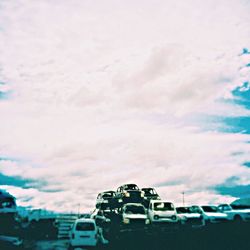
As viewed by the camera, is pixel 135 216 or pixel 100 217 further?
pixel 100 217

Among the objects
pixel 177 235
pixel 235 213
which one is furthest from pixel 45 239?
pixel 235 213

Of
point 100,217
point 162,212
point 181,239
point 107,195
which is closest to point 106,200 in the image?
point 107,195

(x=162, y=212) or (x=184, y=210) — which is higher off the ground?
(x=184, y=210)

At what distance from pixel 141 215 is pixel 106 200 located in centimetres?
758

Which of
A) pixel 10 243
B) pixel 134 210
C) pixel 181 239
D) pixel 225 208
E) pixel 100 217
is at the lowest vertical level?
pixel 181 239

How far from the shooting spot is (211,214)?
2733 centimetres

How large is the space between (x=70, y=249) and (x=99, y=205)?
36.7 ft

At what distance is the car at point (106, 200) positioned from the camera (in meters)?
32.0

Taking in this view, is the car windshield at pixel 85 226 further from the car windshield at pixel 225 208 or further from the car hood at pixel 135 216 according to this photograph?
the car windshield at pixel 225 208

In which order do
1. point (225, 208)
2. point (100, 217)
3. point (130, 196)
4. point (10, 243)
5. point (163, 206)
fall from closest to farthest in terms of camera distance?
1. point (10, 243)
2. point (163, 206)
3. point (100, 217)
4. point (225, 208)
5. point (130, 196)

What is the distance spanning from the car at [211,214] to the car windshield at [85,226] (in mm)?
9580

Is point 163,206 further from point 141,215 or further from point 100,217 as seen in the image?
point 100,217

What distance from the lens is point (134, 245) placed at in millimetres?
20781

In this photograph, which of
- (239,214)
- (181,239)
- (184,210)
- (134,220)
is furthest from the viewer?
(184,210)
